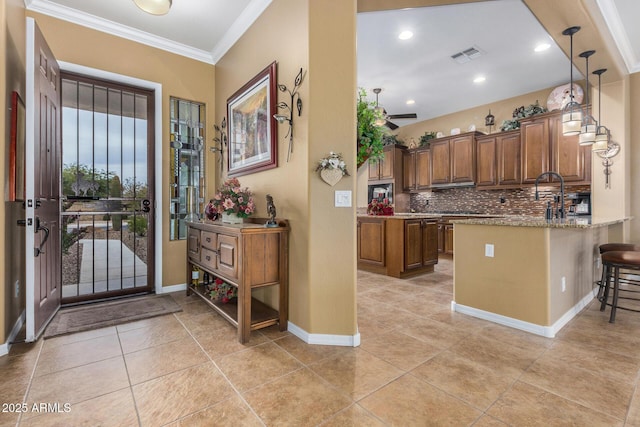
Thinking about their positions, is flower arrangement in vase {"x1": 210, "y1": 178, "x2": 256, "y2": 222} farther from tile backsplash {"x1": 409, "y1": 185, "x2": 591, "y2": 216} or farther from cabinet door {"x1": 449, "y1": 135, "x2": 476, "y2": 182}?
tile backsplash {"x1": 409, "y1": 185, "x2": 591, "y2": 216}

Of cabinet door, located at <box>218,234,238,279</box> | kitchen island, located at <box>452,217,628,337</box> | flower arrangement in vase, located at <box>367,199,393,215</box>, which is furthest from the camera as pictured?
flower arrangement in vase, located at <box>367,199,393,215</box>

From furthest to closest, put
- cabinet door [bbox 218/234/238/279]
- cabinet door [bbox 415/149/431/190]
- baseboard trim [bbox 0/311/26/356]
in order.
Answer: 1. cabinet door [bbox 415/149/431/190]
2. cabinet door [bbox 218/234/238/279]
3. baseboard trim [bbox 0/311/26/356]

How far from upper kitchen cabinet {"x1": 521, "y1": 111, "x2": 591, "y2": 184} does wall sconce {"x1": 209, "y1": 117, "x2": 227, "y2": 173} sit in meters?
5.12

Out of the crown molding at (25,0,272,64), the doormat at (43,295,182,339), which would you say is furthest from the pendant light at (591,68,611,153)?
the doormat at (43,295,182,339)

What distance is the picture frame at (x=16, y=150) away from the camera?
2293 millimetres

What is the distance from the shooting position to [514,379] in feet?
6.27

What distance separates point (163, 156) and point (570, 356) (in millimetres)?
4467

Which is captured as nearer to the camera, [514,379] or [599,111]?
[514,379]

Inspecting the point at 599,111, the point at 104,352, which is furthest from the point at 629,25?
the point at 104,352

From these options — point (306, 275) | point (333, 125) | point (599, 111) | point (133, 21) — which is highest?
point (133, 21)

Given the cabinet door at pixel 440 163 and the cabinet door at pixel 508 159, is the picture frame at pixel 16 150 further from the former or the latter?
the cabinet door at pixel 508 159

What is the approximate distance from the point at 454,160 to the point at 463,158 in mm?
195

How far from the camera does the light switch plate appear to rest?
94.7 inches

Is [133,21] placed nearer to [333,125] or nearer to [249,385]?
[333,125]
